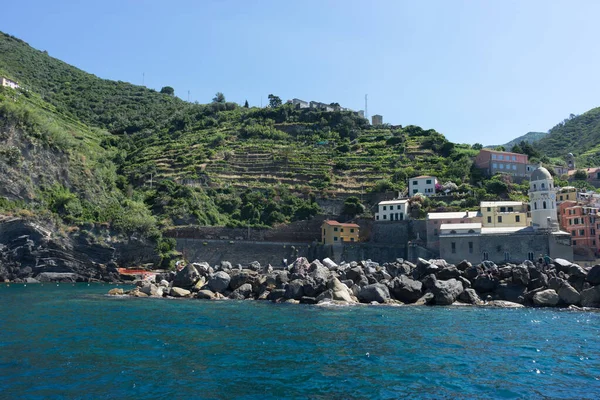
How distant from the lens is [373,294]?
106ft

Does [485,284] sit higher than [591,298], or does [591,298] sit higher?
[485,284]

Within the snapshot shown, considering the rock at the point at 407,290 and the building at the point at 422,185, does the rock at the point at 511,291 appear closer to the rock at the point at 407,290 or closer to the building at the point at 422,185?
the rock at the point at 407,290

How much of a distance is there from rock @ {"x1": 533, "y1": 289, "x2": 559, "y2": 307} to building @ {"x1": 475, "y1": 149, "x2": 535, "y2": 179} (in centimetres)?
4111

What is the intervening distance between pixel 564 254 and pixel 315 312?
30.5m

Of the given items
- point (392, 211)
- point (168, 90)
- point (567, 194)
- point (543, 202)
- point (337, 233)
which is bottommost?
point (337, 233)

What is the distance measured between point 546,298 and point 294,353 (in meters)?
20.6

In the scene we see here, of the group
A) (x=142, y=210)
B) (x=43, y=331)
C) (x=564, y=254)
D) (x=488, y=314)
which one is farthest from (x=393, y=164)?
(x=43, y=331)

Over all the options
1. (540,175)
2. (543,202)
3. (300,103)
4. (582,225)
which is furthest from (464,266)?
(300,103)

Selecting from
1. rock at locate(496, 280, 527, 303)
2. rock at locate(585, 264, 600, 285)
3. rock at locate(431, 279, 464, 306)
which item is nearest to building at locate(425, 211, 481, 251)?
rock at locate(496, 280, 527, 303)

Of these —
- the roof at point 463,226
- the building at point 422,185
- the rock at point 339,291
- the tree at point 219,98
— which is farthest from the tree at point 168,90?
the rock at point 339,291

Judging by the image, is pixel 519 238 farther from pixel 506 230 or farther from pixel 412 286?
pixel 412 286

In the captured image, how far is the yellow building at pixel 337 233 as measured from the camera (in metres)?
56.9

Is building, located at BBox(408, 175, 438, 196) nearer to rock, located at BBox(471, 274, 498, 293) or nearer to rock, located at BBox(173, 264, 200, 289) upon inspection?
rock, located at BBox(471, 274, 498, 293)

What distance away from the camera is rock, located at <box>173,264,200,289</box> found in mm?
36750
